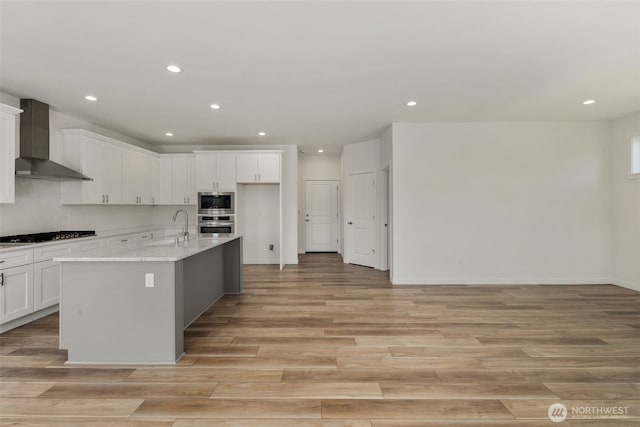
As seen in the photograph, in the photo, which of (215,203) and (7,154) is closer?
(7,154)

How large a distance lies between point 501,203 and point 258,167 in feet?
15.2

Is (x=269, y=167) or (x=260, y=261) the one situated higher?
(x=269, y=167)

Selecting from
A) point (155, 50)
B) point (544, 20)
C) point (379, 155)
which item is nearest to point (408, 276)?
point (379, 155)

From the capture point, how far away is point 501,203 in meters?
5.16

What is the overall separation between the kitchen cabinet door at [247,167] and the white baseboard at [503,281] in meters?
3.48

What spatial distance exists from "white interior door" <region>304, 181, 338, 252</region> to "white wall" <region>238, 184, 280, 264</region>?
5.66ft

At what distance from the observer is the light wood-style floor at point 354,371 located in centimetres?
192

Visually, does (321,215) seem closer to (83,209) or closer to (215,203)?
(215,203)

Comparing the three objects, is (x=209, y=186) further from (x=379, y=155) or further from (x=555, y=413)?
(x=555, y=413)

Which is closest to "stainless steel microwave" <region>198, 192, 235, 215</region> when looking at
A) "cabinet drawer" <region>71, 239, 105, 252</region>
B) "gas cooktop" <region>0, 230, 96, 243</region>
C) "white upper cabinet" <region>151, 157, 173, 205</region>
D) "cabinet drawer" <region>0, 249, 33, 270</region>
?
"white upper cabinet" <region>151, 157, 173, 205</region>

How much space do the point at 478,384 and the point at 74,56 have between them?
4.46 m

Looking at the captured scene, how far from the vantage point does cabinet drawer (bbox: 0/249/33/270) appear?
3.10 m

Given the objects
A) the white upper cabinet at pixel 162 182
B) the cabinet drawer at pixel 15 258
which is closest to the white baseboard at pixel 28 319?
the cabinet drawer at pixel 15 258

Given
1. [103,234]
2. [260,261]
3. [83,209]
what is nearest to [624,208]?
[260,261]
